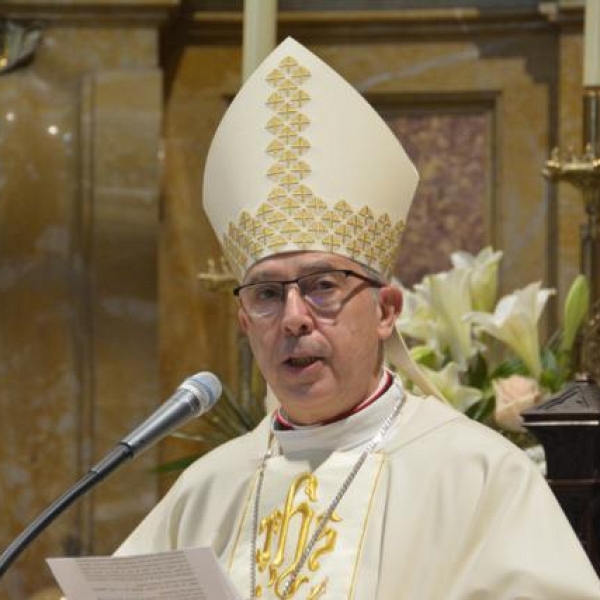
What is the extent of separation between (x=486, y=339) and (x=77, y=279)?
1.14 m

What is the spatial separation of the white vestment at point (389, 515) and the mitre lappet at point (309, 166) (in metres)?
0.24

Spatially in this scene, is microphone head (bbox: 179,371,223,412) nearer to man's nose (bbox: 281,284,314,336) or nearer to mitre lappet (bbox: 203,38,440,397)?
A: man's nose (bbox: 281,284,314,336)

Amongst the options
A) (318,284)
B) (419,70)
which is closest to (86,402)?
(419,70)

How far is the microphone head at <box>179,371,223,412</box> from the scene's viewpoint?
11.0 feet

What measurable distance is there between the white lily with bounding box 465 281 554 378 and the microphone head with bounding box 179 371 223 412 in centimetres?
144

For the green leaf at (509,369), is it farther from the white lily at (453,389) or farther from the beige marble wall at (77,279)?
the beige marble wall at (77,279)

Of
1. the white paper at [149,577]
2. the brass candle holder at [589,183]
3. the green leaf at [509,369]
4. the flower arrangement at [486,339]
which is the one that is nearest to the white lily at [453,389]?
the flower arrangement at [486,339]

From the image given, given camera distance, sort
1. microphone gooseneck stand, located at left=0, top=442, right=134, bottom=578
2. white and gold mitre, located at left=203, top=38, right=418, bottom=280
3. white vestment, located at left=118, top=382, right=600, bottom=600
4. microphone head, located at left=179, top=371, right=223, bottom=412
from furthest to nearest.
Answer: white and gold mitre, located at left=203, top=38, right=418, bottom=280 < white vestment, located at left=118, top=382, right=600, bottom=600 < microphone head, located at left=179, top=371, right=223, bottom=412 < microphone gooseneck stand, located at left=0, top=442, right=134, bottom=578

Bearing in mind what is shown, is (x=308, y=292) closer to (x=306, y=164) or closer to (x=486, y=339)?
(x=306, y=164)

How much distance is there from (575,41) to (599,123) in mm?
A: 1003

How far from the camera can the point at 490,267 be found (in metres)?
4.91

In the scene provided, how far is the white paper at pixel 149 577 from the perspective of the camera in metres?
3.36

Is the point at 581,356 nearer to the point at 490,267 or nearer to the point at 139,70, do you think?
the point at 490,267

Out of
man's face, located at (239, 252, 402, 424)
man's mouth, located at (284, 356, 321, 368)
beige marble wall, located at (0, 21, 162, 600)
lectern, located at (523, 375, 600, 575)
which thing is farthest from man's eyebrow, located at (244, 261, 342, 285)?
beige marble wall, located at (0, 21, 162, 600)
